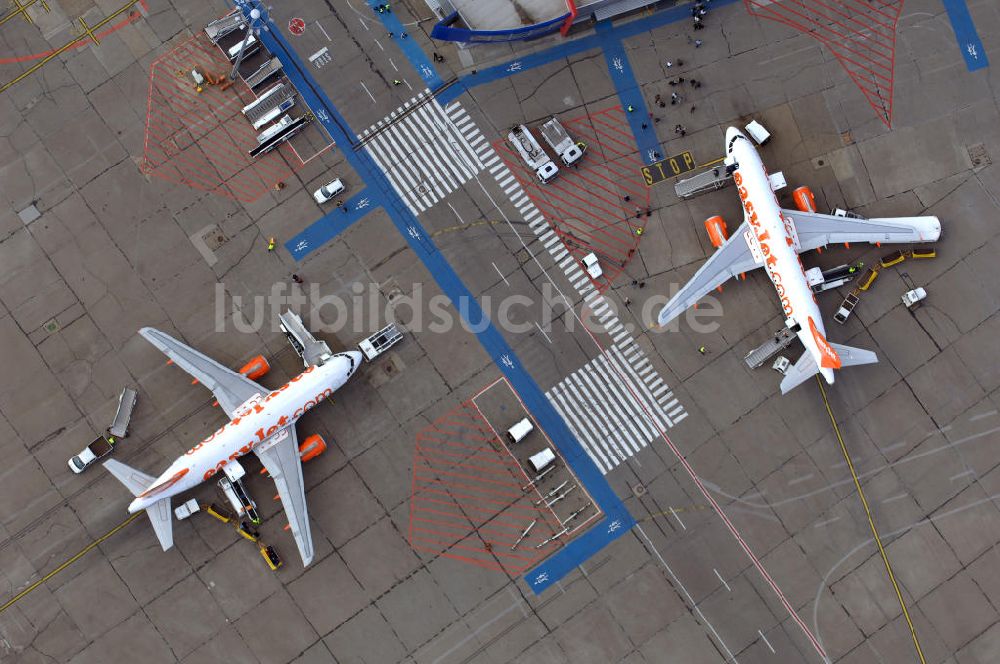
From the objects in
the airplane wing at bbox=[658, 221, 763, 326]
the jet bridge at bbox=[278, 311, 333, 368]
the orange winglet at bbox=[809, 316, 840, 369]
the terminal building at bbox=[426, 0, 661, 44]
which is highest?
the terminal building at bbox=[426, 0, 661, 44]

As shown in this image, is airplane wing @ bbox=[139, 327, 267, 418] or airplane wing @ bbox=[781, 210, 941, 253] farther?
airplane wing @ bbox=[781, 210, 941, 253]

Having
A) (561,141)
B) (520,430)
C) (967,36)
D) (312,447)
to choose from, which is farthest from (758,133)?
(312,447)

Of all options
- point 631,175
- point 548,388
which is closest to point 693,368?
point 548,388

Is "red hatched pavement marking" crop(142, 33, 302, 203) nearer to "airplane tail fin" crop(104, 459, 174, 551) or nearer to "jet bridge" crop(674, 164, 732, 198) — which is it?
"airplane tail fin" crop(104, 459, 174, 551)

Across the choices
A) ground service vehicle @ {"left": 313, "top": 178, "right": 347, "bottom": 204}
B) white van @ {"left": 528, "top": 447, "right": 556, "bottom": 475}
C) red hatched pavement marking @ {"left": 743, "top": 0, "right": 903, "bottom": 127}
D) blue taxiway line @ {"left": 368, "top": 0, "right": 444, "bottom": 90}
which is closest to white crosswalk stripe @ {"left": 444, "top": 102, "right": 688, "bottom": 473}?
white van @ {"left": 528, "top": 447, "right": 556, "bottom": 475}

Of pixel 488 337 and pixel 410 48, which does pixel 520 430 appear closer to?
pixel 488 337
